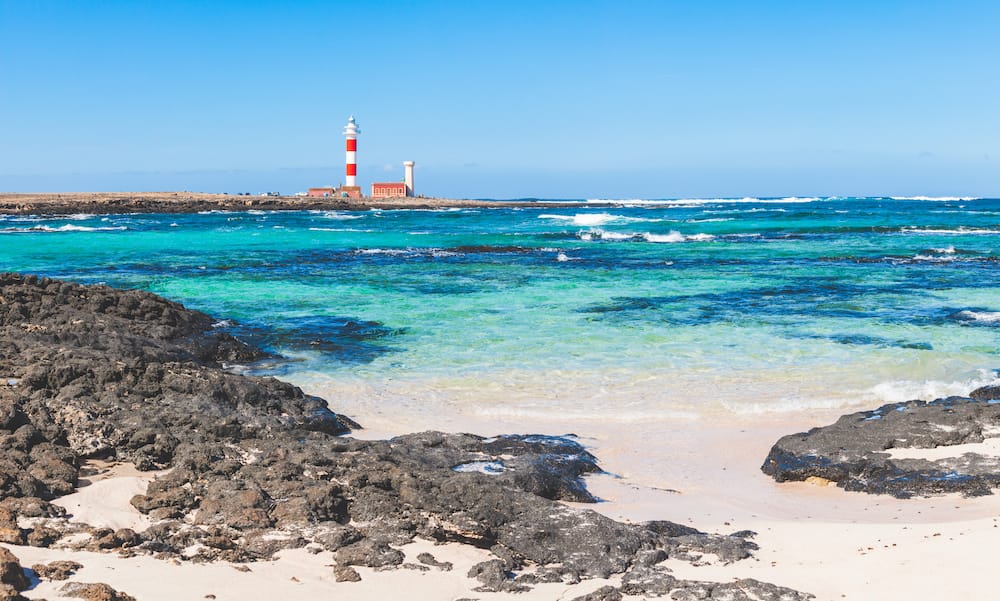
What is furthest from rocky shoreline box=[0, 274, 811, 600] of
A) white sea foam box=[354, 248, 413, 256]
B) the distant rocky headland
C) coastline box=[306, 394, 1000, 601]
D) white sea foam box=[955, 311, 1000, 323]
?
the distant rocky headland

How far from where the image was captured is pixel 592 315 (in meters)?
15.6

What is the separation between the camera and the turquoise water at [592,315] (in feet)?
32.4

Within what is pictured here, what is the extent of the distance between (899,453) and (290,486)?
15.7 feet

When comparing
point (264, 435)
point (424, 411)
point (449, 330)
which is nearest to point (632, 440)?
point (424, 411)

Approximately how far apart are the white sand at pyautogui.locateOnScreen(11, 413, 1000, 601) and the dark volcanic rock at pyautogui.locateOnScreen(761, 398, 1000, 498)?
7.0 inches

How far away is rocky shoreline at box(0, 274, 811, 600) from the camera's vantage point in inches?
185

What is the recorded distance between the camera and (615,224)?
56.1 m

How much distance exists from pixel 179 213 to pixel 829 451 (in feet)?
217

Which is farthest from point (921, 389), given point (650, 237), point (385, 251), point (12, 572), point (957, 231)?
point (957, 231)

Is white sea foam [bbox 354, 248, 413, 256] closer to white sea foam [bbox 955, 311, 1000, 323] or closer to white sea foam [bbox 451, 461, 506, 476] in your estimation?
white sea foam [bbox 955, 311, 1000, 323]

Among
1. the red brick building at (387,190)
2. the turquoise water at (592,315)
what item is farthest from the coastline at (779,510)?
the red brick building at (387,190)

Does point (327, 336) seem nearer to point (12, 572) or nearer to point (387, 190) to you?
point (12, 572)

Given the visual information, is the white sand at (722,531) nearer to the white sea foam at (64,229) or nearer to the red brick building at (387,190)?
the white sea foam at (64,229)

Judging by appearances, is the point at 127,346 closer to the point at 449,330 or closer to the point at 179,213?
the point at 449,330
